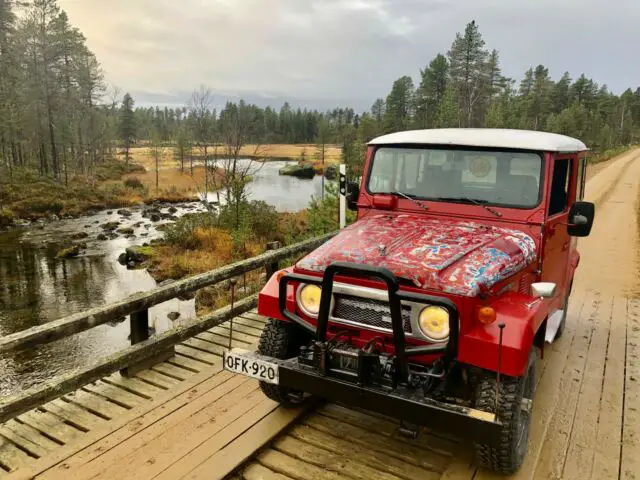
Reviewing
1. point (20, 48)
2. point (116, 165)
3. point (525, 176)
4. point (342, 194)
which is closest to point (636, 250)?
point (342, 194)

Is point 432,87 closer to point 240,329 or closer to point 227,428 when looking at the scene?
point 240,329

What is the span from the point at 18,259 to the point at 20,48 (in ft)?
98.3

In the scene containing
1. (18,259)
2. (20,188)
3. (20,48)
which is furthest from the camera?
(20,48)

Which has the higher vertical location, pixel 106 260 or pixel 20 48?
pixel 20 48

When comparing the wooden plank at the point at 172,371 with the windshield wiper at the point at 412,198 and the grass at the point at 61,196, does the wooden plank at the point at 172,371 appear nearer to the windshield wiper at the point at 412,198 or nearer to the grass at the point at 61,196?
the windshield wiper at the point at 412,198

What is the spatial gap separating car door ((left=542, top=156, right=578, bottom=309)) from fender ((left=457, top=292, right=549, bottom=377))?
4.38 ft

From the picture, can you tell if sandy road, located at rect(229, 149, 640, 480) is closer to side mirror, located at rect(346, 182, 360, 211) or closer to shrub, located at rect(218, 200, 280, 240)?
side mirror, located at rect(346, 182, 360, 211)

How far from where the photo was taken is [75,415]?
4.11 m

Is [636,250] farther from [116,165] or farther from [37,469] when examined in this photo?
[116,165]

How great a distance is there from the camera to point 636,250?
12.8m

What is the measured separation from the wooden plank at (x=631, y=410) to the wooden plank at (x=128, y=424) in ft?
10.6

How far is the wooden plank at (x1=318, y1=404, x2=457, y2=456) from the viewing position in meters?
3.63

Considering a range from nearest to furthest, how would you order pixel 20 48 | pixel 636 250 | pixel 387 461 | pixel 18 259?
pixel 387 461
pixel 636 250
pixel 18 259
pixel 20 48

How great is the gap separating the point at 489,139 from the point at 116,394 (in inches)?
159
